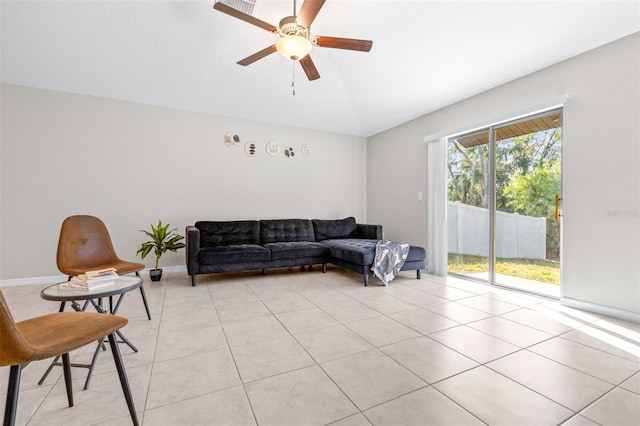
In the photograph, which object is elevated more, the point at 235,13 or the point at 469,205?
the point at 235,13

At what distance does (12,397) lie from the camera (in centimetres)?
98

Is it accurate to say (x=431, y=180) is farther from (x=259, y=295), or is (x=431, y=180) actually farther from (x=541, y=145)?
(x=259, y=295)

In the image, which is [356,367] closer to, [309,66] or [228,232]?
[309,66]

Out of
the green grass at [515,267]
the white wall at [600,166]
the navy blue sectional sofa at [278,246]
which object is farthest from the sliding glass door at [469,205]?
the white wall at [600,166]

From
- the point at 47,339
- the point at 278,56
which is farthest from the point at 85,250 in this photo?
the point at 278,56

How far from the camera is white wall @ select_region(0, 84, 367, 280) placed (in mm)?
3744

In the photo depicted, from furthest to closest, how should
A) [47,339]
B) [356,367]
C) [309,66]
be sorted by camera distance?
[309,66] < [356,367] < [47,339]

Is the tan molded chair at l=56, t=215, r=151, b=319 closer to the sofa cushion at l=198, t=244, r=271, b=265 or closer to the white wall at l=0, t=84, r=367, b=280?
the sofa cushion at l=198, t=244, r=271, b=265

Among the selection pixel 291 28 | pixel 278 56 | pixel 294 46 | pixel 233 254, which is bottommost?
pixel 233 254

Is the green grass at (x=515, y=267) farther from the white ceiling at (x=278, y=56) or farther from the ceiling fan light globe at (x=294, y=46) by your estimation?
the ceiling fan light globe at (x=294, y=46)

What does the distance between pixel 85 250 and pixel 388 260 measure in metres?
3.41

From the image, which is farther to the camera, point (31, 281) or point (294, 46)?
point (31, 281)

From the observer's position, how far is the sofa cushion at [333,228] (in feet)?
17.2

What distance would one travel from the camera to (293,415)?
1367 millimetres
